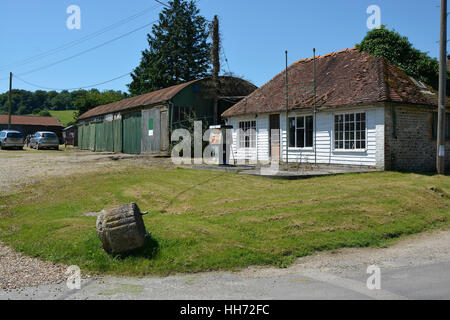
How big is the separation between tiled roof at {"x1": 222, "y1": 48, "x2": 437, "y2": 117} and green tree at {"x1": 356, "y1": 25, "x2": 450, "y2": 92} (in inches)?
42.4

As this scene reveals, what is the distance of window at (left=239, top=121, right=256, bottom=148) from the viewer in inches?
816

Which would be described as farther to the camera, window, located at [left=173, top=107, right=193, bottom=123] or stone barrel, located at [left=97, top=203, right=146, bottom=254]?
window, located at [left=173, top=107, right=193, bottom=123]

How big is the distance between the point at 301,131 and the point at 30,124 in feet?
196

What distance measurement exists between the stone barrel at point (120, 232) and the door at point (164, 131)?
58.6 feet

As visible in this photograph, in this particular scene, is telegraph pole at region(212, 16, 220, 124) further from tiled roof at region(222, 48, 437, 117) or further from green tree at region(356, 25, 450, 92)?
green tree at region(356, 25, 450, 92)

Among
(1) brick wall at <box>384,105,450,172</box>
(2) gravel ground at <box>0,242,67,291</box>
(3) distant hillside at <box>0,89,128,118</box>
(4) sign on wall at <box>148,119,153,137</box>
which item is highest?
(3) distant hillside at <box>0,89,128,118</box>

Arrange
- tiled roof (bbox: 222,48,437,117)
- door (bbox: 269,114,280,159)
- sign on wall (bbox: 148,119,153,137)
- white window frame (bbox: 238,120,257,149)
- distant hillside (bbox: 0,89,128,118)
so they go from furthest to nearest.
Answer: distant hillside (bbox: 0,89,128,118), sign on wall (bbox: 148,119,153,137), white window frame (bbox: 238,120,257,149), door (bbox: 269,114,280,159), tiled roof (bbox: 222,48,437,117)

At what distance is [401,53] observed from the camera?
65.1 ft

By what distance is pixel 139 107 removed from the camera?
2728cm

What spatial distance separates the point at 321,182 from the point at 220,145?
546cm

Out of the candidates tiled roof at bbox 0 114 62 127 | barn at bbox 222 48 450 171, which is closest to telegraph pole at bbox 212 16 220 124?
barn at bbox 222 48 450 171

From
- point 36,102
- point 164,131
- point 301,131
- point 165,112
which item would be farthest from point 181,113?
point 36,102

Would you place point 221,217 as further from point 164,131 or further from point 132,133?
point 132,133
